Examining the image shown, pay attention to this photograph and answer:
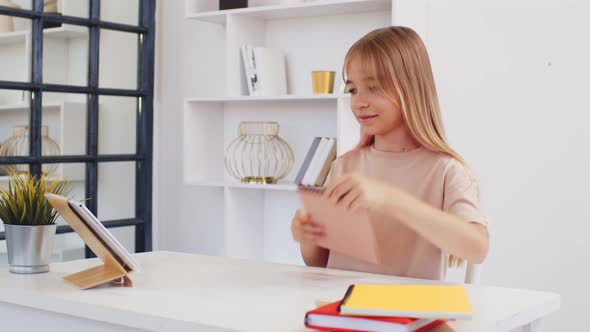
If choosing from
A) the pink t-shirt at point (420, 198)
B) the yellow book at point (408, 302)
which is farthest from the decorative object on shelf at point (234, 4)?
the yellow book at point (408, 302)

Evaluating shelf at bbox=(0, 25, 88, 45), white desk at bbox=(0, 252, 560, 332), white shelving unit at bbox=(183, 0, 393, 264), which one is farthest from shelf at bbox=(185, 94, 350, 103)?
white desk at bbox=(0, 252, 560, 332)

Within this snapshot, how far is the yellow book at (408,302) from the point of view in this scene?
1.29 meters

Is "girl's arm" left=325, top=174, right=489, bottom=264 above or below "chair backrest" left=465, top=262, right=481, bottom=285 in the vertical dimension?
above

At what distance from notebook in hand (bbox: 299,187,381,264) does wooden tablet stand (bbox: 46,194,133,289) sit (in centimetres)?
44

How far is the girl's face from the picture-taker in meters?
2.15

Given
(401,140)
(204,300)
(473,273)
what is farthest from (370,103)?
(204,300)

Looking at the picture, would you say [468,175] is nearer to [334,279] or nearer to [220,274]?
[334,279]

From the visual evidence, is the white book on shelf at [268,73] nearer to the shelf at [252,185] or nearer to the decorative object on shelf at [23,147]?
the shelf at [252,185]

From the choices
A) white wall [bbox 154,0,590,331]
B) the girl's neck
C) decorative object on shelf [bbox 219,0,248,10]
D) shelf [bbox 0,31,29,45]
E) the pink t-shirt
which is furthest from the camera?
decorative object on shelf [bbox 219,0,248,10]

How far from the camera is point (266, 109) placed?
3775 millimetres

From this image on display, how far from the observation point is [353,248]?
1879 mm

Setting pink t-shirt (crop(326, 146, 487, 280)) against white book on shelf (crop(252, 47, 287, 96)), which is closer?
pink t-shirt (crop(326, 146, 487, 280))

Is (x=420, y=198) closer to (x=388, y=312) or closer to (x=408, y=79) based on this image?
(x=408, y=79)

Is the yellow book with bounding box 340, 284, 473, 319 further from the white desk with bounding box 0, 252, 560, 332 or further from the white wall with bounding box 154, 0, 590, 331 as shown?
the white wall with bounding box 154, 0, 590, 331
